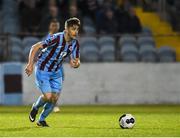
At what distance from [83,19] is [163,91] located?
3652mm

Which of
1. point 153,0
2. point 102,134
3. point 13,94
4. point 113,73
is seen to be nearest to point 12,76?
point 13,94

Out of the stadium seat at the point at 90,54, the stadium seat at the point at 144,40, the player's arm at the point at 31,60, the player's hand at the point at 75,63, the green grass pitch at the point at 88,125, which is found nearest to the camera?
the green grass pitch at the point at 88,125

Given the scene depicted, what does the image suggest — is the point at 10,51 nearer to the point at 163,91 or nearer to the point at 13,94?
the point at 13,94

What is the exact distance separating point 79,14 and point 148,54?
2534mm

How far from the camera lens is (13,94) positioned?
21172mm

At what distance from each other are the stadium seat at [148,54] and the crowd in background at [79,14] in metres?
0.83

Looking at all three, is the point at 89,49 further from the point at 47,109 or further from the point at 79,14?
the point at 47,109

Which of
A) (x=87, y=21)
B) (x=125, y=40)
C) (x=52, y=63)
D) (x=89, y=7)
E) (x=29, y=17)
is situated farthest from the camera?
(x=87, y=21)

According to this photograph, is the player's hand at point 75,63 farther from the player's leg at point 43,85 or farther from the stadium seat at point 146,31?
the stadium seat at point 146,31

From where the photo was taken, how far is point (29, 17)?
859 inches

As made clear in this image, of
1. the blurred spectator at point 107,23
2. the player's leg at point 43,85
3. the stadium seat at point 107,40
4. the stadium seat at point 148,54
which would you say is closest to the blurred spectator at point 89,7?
the blurred spectator at point 107,23

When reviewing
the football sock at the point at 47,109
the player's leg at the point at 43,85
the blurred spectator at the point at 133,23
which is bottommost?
the football sock at the point at 47,109

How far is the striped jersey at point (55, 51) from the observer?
13055 mm

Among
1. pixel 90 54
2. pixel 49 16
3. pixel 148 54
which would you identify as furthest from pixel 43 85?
pixel 148 54
